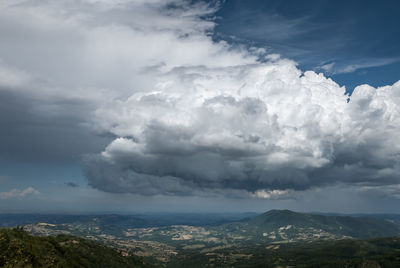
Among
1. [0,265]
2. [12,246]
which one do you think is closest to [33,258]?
[12,246]

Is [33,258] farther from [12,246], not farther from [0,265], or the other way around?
Answer: [0,265]

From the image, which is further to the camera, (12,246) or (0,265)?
(12,246)

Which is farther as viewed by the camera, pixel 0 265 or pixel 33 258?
pixel 33 258
